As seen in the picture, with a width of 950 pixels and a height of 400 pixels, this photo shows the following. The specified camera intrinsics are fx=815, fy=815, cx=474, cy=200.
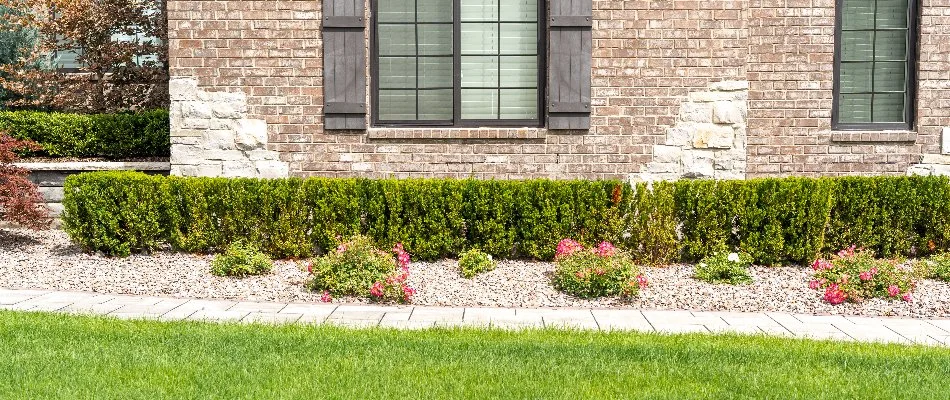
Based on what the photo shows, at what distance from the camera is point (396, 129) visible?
805 cm

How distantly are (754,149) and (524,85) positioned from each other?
2.43m

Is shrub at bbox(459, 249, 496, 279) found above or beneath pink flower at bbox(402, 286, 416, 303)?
above

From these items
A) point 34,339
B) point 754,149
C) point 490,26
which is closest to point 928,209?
point 754,149

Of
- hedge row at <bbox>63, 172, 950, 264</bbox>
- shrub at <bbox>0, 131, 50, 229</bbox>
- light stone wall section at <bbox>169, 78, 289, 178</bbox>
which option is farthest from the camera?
light stone wall section at <bbox>169, 78, 289, 178</bbox>

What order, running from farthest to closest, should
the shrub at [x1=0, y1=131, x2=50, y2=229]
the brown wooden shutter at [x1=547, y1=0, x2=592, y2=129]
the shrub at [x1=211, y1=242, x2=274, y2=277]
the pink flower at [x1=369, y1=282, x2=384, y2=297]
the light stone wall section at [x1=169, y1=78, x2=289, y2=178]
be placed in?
the light stone wall section at [x1=169, y1=78, x2=289, y2=178] < the brown wooden shutter at [x1=547, y1=0, x2=592, y2=129] < the shrub at [x1=0, y1=131, x2=50, y2=229] < the shrub at [x1=211, y1=242, x2=274, y2=277] < the pink flower at [x1=369, y1=282, x2=384, y2=297]

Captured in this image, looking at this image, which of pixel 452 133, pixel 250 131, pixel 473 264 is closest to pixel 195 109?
pixel 250 131

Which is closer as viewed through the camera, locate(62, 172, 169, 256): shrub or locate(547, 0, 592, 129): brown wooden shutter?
locate(62, 172, 169, 256): shrub

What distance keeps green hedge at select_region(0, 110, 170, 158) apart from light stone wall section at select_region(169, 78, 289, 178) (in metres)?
1.64

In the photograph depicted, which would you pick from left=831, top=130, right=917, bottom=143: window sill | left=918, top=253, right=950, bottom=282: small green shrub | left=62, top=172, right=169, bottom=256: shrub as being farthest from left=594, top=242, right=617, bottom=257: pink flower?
left=62, top=172, right=169, bottom=256: shrub

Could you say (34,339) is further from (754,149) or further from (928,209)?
(928,209)

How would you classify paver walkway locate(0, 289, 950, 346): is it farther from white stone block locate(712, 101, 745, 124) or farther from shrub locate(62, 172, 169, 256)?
white stone block locate(712, 101, 745, 124)

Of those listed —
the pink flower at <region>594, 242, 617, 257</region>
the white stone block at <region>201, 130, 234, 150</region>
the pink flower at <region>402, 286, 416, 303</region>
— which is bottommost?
the pink flower at <region>402, 286, 416, 303</region>

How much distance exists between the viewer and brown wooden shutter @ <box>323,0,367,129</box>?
779cm

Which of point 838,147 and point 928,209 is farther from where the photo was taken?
point 838,147
